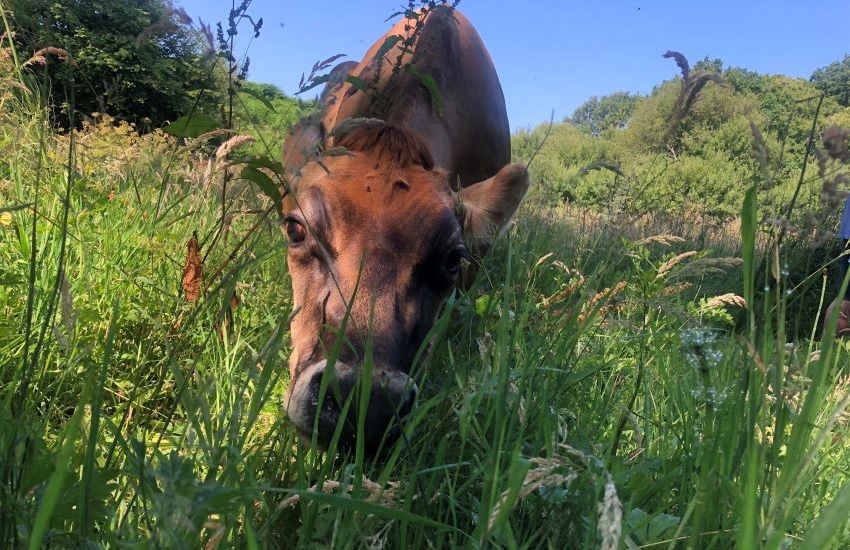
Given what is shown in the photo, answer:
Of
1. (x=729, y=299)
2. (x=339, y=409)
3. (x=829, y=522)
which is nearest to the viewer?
(x=829, y=522)

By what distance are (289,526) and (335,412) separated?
380 millimetres

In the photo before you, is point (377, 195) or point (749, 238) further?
point (377, 195)

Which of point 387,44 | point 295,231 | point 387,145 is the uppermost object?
point 387,44

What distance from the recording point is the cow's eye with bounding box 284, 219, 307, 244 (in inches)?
97.8

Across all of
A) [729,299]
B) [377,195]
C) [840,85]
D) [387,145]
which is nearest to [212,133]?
[377,195]

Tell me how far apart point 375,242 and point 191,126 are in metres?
0.79

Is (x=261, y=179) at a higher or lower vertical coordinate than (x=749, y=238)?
higher

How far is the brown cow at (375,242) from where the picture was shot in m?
1.65

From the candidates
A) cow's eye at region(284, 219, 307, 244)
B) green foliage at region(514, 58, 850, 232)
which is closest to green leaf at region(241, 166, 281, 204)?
cow's eye at region(284, 219, 307, 244)

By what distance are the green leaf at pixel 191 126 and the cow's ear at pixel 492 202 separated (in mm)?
1784

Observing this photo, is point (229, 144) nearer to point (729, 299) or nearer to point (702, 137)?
point (729, 299)

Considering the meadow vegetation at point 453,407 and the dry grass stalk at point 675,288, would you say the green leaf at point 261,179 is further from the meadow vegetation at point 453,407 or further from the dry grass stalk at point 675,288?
the dry grass stalk at point 675,288

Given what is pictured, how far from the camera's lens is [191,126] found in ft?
6.00

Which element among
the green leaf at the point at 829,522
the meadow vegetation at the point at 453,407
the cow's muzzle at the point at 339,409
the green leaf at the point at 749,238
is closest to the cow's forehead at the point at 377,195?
the meadow vegetation at the point at 453,407
